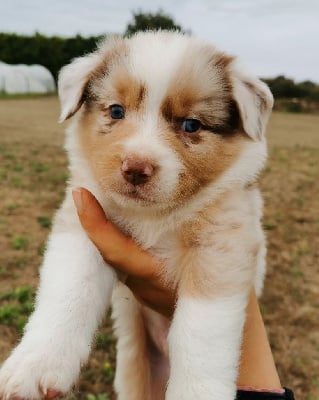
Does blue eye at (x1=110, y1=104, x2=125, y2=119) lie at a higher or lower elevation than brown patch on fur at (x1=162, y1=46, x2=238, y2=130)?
lower

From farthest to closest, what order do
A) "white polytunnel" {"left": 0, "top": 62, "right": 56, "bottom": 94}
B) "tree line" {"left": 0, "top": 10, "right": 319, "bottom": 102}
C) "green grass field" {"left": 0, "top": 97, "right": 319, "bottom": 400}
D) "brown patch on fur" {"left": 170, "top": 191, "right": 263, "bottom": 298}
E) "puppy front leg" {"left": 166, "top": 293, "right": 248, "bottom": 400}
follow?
1. "tree line" {"left": 0, "top": 10, "right": 319, "bottom": 102}
2. "white polytunnel" {"left": 0, "top": 62, "right": 56, "bottom": 94}
3. "green grass field" {"left": 0, "top": 97, "right": 319, "bottom": 400}
4. "brown patch on fur" {"left": 170, "top": 191, "right": 263, "bottom": 298}
5. "puppy front leg" {"left": 166, "top": 293, "right": 248, "bottom": 400}

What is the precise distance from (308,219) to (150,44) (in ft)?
20.2

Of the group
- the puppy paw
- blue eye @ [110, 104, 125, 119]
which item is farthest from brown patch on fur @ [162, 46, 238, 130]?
the puppy paw

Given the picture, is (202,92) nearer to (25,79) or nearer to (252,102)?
(252,102)

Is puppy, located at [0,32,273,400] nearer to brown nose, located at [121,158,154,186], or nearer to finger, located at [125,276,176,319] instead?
brown nose, located at [121,158,154,186]

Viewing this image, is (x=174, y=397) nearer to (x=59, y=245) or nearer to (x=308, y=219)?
(x=59, y=245)

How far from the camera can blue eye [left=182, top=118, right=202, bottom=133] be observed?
245 centimetres

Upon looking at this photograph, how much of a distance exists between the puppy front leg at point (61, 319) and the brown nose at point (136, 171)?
0.46 meters

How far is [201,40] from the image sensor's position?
2.78 m

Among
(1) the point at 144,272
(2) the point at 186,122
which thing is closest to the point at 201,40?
(2) the point at 186,122

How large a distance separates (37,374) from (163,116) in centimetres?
114

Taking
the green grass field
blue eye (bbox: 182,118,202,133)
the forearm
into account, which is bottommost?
the green grass field

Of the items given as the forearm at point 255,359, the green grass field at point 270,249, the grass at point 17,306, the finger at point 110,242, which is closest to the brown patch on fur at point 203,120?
the finger at point 110,242

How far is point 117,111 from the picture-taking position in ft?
8.29
